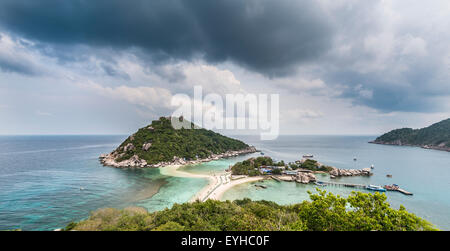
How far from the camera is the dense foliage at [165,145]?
54.1 metres

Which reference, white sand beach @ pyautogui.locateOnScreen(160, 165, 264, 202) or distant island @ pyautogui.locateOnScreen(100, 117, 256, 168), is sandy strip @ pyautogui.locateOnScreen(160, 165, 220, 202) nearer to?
white sand beach @ pyautogui.locateOnScreen(160, 165, 264, 202)

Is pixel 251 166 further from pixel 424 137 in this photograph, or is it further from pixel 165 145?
pixel 424 137

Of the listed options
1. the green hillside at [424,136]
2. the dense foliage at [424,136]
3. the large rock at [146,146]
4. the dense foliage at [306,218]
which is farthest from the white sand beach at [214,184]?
the dense foliage at [424,136]

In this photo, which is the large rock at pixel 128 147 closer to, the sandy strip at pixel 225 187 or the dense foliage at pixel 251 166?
the dense foliage at pixel 251 166

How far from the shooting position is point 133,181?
1395 inches

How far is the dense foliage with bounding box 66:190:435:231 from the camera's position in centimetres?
904

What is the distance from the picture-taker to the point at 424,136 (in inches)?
4112

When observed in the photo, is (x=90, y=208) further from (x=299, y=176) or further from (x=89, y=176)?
(x=299, y=176)

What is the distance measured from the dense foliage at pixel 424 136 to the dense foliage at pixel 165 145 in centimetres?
12377

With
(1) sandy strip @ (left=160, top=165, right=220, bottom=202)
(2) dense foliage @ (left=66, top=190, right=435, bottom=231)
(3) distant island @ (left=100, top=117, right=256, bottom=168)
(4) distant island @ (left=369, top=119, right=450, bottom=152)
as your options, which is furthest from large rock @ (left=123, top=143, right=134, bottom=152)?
(4) distant island @ (left=369, top=119, right=450, bottom=152)

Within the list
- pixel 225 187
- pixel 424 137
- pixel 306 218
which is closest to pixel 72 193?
pixel 225 187

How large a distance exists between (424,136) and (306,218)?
521 ft
